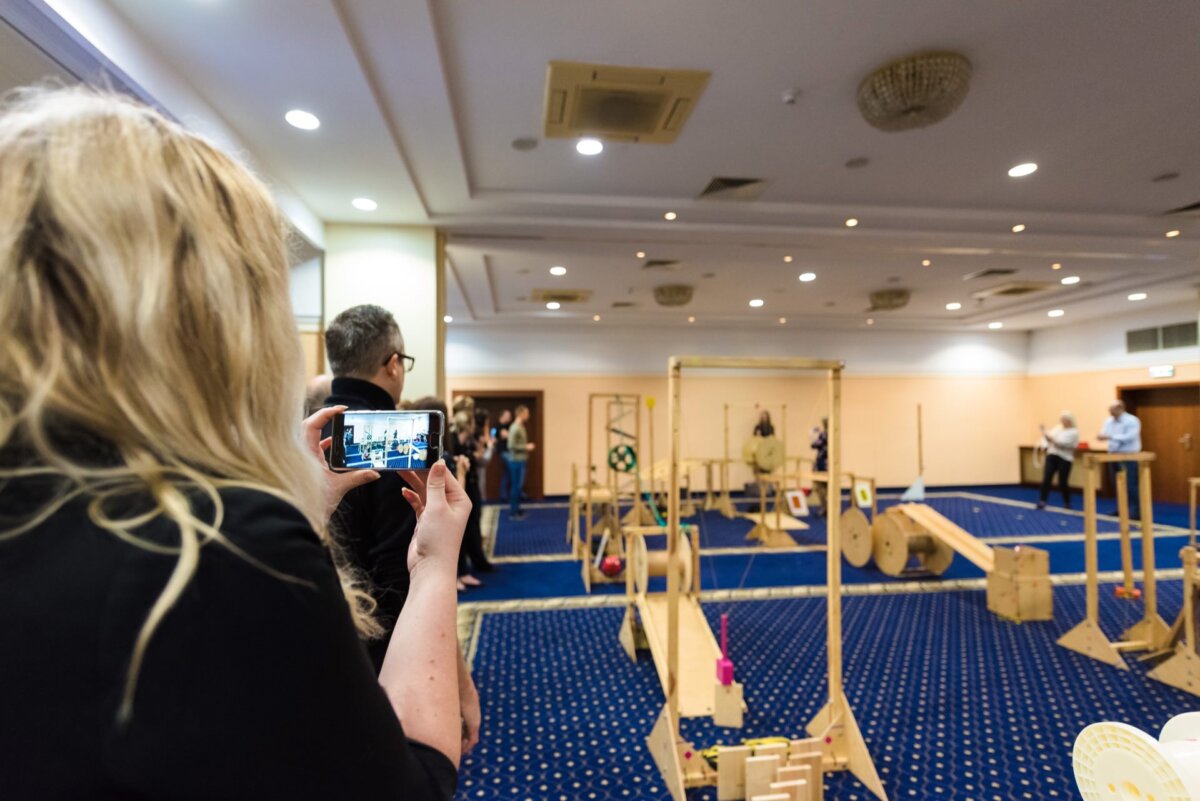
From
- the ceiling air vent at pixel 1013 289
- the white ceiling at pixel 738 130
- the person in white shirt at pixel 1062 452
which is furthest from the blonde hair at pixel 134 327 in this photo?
the person in white shirt at pixel 1062 452

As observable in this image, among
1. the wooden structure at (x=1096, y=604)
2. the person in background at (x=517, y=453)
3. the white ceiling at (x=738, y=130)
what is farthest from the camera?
the person in background at (x=517, y=453)

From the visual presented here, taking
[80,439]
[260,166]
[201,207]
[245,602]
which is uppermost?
[260,166]

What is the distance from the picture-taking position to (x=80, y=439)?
437mm

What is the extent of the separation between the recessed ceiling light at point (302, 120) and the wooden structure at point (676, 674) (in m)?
2.35

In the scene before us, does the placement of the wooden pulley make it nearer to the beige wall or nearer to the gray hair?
the gray hair

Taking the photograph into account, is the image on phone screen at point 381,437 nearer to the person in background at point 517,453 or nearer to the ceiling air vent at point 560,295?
the person in background at point 517,453

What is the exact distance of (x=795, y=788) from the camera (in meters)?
1.99

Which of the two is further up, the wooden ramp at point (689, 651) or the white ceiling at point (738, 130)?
the white ceiling at point (738, 130)

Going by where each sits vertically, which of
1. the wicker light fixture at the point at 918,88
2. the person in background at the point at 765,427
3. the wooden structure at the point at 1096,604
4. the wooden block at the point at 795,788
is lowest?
the wooden block at the point at 795,788

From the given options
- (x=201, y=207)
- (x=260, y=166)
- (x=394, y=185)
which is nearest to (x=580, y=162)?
(x=394, y=185)

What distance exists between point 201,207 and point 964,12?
119 inches

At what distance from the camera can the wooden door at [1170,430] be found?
27.9 feet

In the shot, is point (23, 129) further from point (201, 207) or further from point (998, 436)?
point (998, 436)

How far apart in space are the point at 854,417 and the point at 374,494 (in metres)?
10.4
